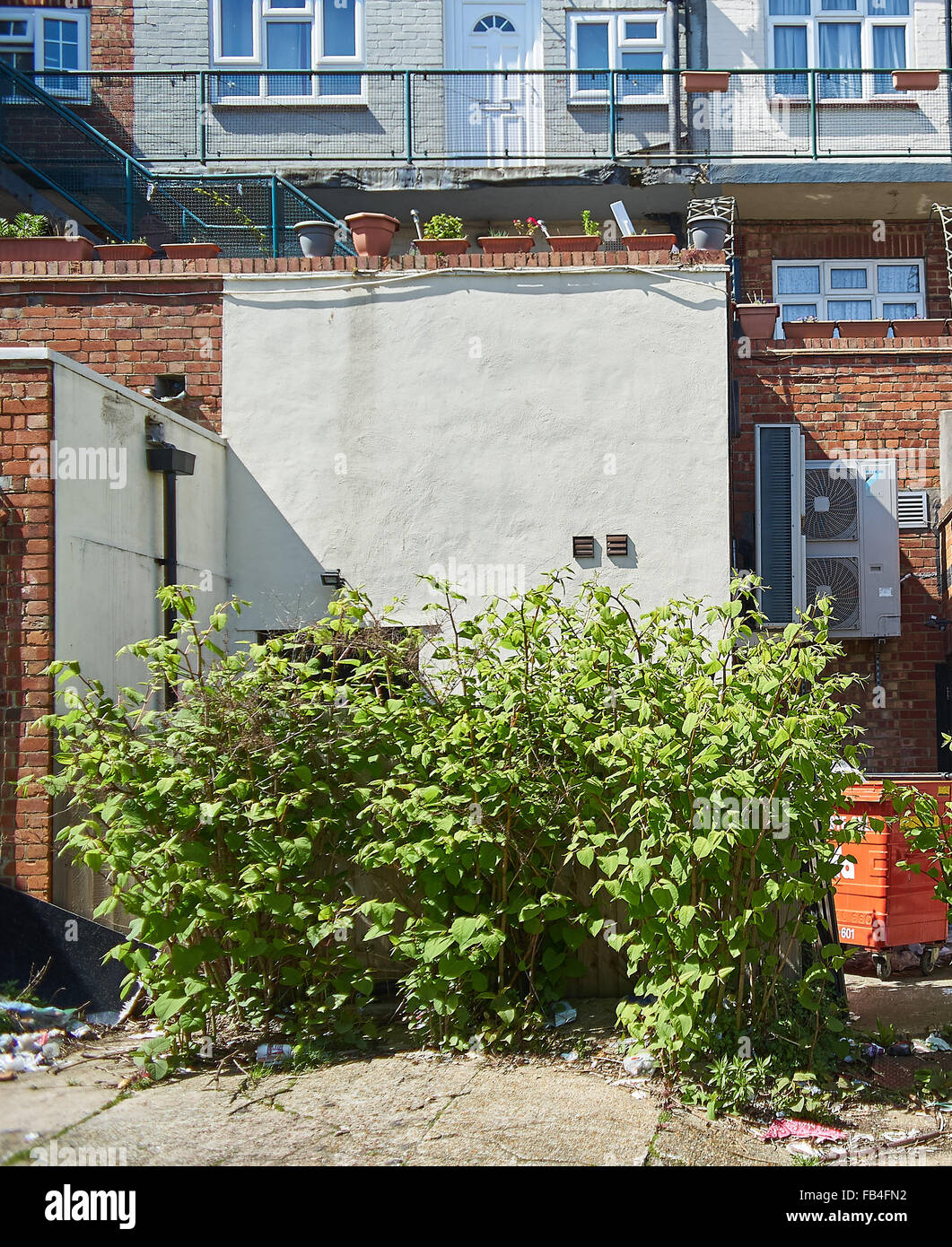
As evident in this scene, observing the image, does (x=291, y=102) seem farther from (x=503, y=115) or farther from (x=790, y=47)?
(x=790, y=47)

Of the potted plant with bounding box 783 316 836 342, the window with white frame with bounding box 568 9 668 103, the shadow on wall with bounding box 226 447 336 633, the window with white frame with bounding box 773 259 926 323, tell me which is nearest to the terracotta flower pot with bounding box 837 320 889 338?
the potted plant with bounding box 783 316 836 342

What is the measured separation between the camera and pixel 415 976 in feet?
18.2

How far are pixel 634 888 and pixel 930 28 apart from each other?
46.1 feet

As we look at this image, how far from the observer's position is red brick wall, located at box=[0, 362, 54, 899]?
21.3ft

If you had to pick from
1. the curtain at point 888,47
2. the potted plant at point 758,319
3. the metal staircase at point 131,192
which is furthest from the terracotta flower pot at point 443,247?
the curtain at point 888,47

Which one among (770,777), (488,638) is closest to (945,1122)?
(770,777)

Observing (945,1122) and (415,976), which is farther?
(415,976)

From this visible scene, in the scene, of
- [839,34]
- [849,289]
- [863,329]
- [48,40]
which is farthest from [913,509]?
[48,40]

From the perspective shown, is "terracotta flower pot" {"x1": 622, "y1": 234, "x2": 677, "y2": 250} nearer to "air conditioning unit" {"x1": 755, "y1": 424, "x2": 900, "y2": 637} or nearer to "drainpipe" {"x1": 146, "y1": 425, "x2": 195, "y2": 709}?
"air conditioning unit" {"x1": 755, "y1": 424, "x2": 900, "y2": 637}

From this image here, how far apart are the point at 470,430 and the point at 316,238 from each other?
2224mm

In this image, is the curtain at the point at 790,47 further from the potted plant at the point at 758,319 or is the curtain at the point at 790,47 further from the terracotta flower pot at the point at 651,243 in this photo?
the terracotta flower pot at the point at 651,243

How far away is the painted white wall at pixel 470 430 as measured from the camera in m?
9.39

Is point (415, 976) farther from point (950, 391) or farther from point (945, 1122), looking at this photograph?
point (950, 391)

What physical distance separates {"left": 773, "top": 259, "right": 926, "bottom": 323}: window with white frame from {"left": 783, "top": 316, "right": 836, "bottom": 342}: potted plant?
8.83 ft
